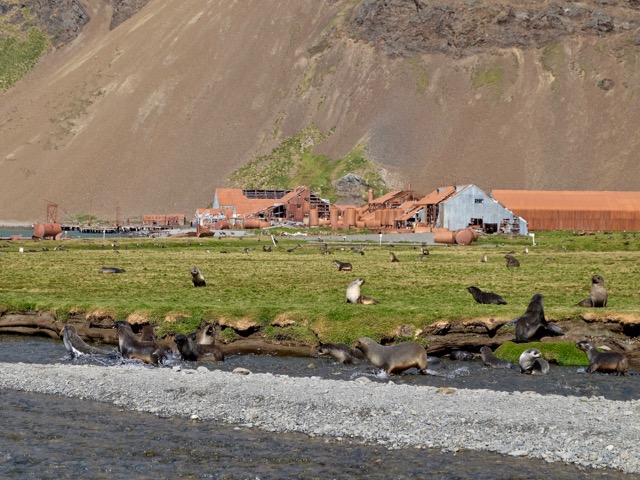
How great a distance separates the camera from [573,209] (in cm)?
14212

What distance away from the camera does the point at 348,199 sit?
193 meters

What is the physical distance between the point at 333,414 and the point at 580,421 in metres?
5.45

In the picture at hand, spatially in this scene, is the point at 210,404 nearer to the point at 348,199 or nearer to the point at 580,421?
the point at 580,421

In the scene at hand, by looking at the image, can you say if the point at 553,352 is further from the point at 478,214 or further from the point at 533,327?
the point at 478,214

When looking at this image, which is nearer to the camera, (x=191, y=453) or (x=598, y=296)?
(x=191, y=453)

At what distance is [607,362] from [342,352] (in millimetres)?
7806

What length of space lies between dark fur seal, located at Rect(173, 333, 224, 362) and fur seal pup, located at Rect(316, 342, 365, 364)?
3.25 metres

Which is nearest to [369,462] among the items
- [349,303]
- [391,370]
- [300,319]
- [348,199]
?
[391,370]

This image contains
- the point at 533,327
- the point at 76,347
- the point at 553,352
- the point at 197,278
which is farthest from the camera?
the point at 197,278

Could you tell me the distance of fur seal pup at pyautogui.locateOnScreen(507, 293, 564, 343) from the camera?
2908 centimetres

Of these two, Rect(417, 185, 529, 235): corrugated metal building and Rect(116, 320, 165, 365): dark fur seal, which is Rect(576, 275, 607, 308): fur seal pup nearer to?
Rect(116, 320, 165, 365): dark fur seal

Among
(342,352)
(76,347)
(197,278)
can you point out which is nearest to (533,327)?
(342,352)

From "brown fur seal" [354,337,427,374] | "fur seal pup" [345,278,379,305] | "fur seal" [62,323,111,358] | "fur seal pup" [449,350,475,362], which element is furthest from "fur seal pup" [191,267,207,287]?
"brown fur seal" [354,337,427,374]

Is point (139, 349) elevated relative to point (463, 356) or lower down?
elevated
